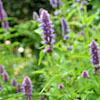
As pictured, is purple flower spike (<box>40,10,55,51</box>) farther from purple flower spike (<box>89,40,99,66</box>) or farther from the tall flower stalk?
the tall flower stalk

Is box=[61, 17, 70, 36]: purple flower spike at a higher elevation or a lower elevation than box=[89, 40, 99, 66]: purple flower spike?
higher

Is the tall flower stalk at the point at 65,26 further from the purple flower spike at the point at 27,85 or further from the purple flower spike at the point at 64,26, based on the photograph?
the purple flower spike at the point at 27,85

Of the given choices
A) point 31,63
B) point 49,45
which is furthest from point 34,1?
point 49,45

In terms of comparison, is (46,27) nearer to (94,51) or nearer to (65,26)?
(94,51)

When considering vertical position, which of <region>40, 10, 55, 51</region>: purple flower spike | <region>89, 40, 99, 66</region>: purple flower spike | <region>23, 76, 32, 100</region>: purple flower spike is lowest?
<region>23, 76, 32, 100</region>: purple flower spike

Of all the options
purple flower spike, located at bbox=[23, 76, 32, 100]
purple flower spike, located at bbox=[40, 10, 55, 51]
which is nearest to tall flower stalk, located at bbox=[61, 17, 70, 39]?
purple flower spike, located at bbox=[40, 10, 55, 51]

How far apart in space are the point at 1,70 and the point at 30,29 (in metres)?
4.68

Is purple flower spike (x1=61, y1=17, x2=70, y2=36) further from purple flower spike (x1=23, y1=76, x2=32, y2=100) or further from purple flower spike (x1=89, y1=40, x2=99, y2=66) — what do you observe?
purple flower spike (x1=23, y1=76, x2=32, y2=100)

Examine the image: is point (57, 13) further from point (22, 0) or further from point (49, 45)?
point (22, 0)

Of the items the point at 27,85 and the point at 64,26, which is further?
the point at 64,26

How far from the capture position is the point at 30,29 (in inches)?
315

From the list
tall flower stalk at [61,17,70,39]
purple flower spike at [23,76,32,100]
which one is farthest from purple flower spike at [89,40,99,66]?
tall flower stalk at [61,17,70,39]

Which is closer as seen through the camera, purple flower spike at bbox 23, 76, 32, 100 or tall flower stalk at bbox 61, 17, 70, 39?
purple flower spike at bbox 23, 76, 32, 100

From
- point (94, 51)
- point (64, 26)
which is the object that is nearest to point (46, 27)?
point (94, 51)
